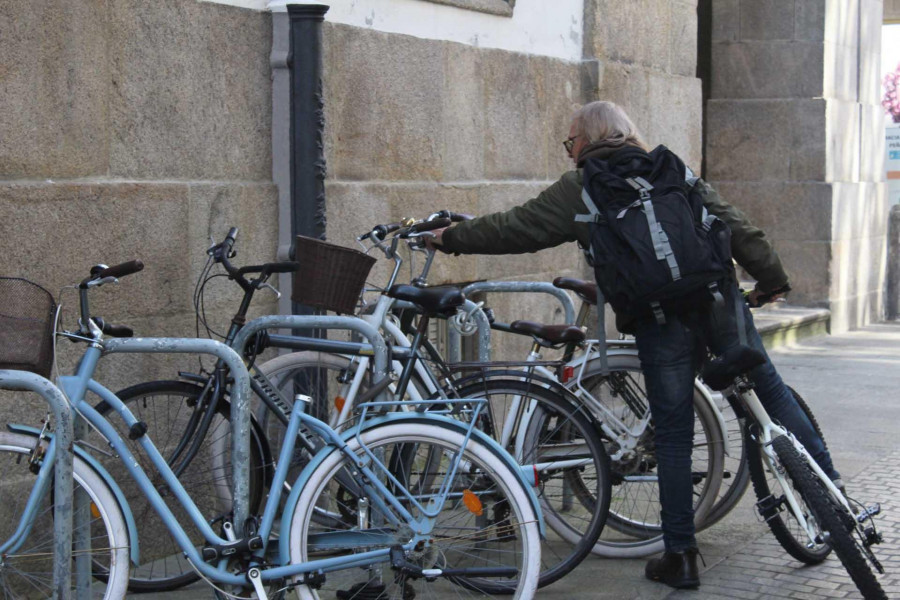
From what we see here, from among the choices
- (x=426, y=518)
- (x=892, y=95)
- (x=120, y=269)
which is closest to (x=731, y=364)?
(x=426, y=518)

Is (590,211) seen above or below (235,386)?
above

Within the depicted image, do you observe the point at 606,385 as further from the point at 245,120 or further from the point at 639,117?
the point at 639,117

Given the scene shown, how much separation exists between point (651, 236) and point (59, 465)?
1.96m

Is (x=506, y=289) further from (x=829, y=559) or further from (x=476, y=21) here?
(x=476, y=21)

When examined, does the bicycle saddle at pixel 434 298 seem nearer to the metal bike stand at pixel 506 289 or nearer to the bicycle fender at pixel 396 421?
the bicycle fender at pixel 396 421

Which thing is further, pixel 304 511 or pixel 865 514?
pixel 865 514

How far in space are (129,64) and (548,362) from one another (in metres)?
1.87

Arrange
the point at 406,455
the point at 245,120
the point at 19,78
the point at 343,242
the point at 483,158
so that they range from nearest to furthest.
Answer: the point at 406,455 < the point at 19,78 < the point at 245,120 < the point at 343,242 < the point at 483,158

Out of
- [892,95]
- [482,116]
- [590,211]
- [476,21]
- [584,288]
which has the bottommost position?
[584,288]

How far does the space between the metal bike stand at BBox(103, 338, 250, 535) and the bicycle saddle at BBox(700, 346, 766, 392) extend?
5.28 ft

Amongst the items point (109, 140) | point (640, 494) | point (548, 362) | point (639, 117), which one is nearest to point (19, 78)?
point (109, 140)

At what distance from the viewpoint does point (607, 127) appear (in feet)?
15.2

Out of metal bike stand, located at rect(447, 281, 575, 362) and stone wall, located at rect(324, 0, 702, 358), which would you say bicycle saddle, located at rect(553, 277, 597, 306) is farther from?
stone wall, located at rect(324, 0, 702, 358)

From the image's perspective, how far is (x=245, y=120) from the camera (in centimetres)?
546
